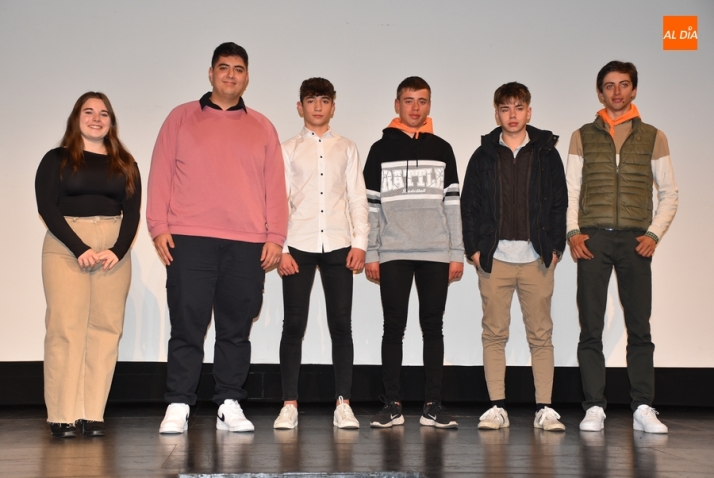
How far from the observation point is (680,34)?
4.07 metres

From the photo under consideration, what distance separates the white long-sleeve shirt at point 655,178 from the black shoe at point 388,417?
1166 mm

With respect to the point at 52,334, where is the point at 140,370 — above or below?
below

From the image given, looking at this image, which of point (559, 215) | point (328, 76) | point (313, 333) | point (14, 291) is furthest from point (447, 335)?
point (14, 291)

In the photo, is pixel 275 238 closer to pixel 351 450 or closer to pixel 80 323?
pixel 80 323

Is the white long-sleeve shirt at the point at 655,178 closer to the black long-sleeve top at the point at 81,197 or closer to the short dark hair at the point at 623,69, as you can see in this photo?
the short dark hair at the point at 623,69

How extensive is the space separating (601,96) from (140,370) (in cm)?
281

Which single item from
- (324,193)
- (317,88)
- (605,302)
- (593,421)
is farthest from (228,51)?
(593,421)

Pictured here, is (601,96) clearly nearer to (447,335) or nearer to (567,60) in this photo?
(567,60)

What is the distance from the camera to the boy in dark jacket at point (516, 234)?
3.18 m

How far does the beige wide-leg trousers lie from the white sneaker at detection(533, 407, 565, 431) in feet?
6.22

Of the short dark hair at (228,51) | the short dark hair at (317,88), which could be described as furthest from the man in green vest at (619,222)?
the short dark hair at (228,51)

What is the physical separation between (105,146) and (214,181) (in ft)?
1.71

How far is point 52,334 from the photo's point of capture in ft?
9.39

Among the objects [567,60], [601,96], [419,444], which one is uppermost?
[567,60]
